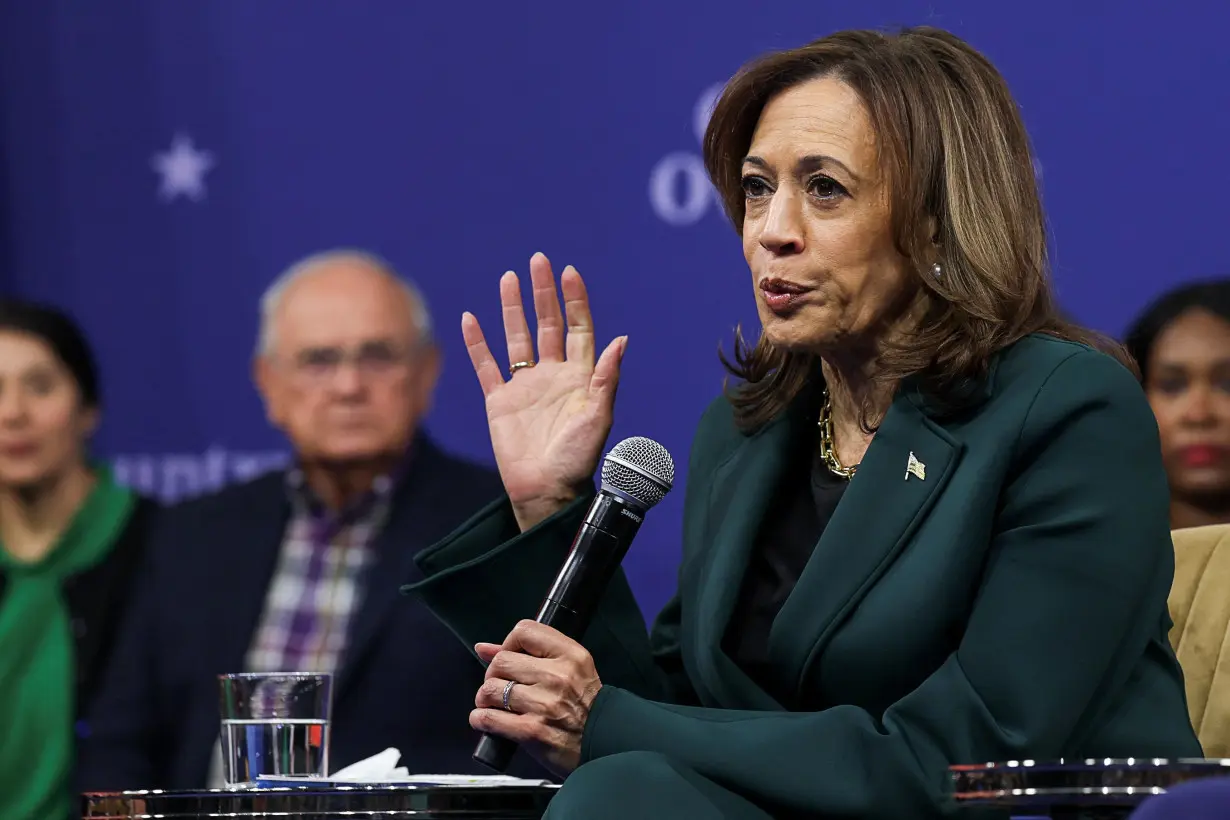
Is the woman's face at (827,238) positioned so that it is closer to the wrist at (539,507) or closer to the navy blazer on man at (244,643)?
the wrist at (539,507)

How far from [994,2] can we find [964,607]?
1.70 meters

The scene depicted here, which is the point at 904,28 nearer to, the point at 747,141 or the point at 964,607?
the point at 747,141

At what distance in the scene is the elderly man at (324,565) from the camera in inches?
138

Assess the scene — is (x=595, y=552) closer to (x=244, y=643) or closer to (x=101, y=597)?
(x=244, y=643)

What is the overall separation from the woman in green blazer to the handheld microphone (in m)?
0.05

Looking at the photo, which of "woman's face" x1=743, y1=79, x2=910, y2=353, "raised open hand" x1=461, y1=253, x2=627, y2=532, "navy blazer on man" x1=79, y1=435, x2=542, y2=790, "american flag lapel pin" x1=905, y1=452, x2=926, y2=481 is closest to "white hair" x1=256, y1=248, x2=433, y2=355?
"navy blazer on man" x1=79, y1=435, x2=542, y2=790

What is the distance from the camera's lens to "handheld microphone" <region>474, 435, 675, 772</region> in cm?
195

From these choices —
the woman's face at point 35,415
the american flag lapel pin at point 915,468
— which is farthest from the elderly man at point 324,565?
the american flag lapel pin at point 915,468

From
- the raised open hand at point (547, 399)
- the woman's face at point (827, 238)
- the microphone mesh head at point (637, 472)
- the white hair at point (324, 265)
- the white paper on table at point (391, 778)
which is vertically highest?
the white hair at point (324, 265)

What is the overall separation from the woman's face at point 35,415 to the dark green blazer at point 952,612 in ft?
7.69

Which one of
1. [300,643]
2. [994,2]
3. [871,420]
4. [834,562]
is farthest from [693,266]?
[834,562]

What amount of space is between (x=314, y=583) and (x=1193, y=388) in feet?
6.01

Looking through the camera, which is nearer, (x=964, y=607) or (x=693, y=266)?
(x=964, y=607)

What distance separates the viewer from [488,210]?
3881 millimetres
